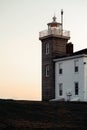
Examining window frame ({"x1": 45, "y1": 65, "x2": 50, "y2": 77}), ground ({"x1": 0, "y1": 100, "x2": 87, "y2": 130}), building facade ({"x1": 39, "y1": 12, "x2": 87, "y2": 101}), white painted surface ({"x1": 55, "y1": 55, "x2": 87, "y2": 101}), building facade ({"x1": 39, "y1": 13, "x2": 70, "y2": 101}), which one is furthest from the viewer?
window frame ({"x1": 45, "y1": 65, "x2": 50, "y2": 77})

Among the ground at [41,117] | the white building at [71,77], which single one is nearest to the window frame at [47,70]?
the white building at [71,77]

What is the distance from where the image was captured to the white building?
43.2 meters

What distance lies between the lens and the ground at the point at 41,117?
20.5 metres

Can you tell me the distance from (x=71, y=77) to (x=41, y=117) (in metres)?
22.2

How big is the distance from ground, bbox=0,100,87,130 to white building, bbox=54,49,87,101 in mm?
14339

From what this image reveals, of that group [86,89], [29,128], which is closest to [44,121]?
[29,128]

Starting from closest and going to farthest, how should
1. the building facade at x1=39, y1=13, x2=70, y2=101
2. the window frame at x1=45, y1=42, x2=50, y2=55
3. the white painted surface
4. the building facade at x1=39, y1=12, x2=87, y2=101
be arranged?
the white painted surface → the building facade at x1=39, y1=12, x2=87, y2=101 → the building facade at x1=39, y1=13, x2=70, y2=101 → the window frame at x1=45, y1=42, x2=50, y2=55

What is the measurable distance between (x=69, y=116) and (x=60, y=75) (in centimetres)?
2263

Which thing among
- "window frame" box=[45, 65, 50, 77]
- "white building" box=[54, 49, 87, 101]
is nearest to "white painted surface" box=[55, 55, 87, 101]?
"white building" box=[54, 49, 87, 101]

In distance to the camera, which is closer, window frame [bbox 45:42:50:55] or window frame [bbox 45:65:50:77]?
window frame [bbox 45:65:50:77]

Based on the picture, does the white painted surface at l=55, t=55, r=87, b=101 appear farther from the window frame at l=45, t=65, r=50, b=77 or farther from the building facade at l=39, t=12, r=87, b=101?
the window frame at l=45, t=65, r=50, b=77

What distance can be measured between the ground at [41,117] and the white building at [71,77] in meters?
14.3

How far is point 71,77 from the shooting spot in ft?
148

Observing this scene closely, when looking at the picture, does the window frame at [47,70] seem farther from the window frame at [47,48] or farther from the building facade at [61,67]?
the window frame at [47,48]
